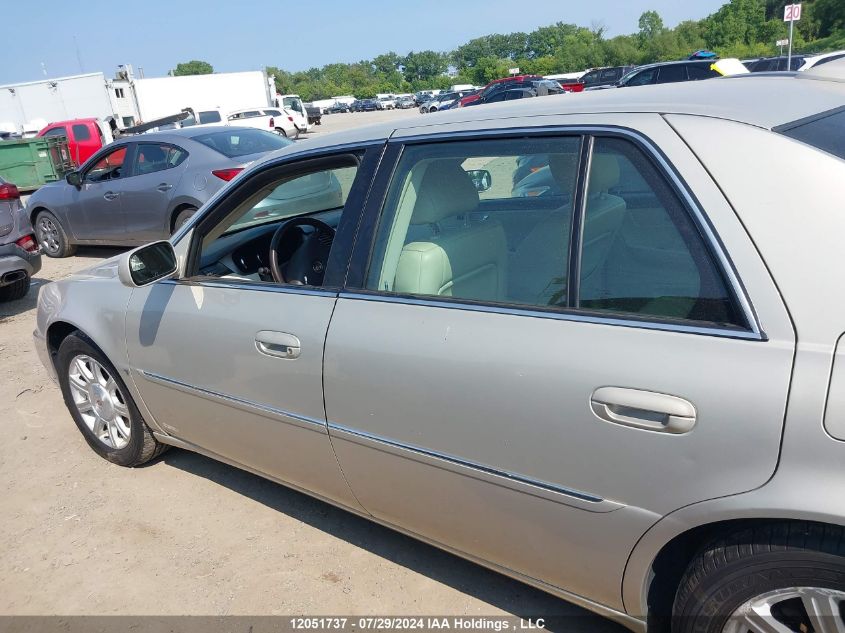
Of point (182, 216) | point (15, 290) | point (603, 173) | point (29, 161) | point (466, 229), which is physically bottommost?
point (15, 290)

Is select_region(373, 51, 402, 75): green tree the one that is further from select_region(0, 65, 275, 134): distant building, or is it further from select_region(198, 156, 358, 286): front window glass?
select_region(198, 156, 358, 286): front window glass

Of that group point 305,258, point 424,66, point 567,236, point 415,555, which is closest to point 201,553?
point 415,555

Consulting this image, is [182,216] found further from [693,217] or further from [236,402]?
[693,217]

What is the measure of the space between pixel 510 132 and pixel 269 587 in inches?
80.3

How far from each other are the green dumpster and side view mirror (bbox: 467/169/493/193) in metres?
17.2

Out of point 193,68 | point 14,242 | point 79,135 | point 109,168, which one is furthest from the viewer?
point 193,68

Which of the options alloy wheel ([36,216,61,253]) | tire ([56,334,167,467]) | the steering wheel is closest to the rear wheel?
alloy wheel ([36,216,61,253])

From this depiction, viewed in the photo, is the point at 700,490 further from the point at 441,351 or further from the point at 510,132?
the point at 510,132

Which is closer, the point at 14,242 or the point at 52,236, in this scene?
the point at 14,242

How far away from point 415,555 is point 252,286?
1.34 metres

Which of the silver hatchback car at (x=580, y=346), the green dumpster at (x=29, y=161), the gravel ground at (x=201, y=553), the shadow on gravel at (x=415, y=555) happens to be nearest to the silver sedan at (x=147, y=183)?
Result: the gravel ground at (x=201, y=553)

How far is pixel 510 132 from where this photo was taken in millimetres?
2109

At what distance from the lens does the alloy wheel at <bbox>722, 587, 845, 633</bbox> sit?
5.05 feet

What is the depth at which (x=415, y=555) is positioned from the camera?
9.23 ft
